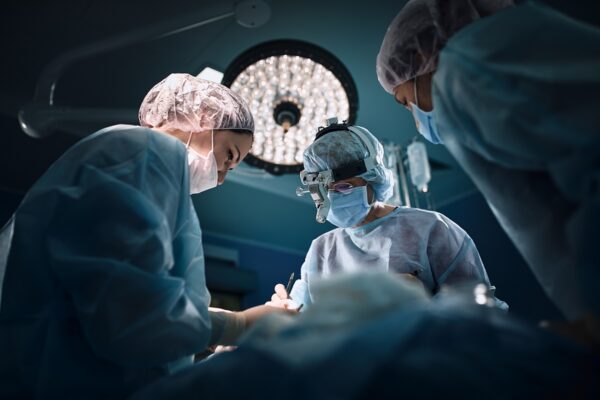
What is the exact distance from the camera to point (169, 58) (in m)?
2.41

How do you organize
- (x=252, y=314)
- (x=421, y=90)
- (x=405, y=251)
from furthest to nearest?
(x=405, y=251) → (x=421, y=90) → (x=252, y=314)

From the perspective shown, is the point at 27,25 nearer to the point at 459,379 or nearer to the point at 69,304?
the point at 69,304

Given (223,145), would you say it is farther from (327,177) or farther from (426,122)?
(426,122)

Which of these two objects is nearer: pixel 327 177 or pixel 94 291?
pixel 94 291

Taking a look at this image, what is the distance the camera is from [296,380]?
20.5 inches

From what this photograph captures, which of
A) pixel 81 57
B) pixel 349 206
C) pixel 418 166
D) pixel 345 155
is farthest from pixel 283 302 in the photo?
pixel 81 57

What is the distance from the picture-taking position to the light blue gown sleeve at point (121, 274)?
2.67 ft

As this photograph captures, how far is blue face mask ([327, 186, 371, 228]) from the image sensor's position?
1714 millimetres

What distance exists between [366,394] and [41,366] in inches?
25.6

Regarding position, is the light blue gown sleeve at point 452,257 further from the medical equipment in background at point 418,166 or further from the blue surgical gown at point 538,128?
the medical equipment in background at point 418,166

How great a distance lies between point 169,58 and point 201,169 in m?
1.32

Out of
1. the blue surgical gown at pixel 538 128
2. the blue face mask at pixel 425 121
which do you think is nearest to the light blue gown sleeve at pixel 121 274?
the blue surgical gown at pixel 538 128

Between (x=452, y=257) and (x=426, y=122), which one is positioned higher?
(x=426, y=122)

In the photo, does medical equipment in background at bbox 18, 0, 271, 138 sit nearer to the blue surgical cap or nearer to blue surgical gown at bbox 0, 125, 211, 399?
the blue surgical cap
